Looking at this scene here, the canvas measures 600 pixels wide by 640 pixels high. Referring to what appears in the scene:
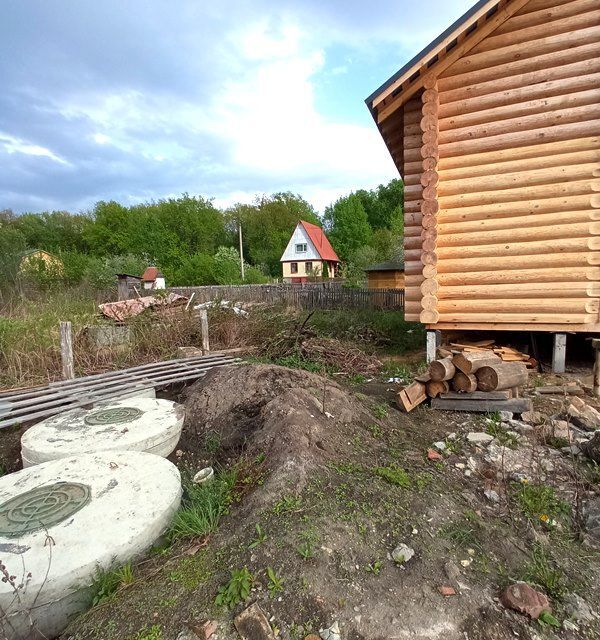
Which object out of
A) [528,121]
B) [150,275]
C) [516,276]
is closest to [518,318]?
[516,276]

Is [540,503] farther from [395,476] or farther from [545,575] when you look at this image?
[395,476]

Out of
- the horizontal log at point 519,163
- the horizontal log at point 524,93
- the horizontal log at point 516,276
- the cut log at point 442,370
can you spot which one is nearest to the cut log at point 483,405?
the cut log at point 442,370

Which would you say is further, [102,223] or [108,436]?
[102,223]

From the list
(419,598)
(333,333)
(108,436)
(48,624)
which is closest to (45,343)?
(108,436)

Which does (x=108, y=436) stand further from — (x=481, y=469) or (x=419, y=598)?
(x=481, y=469)

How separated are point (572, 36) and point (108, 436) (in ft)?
26.2

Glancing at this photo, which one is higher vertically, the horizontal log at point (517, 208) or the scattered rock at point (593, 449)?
the horizontal log at point (517, 208)

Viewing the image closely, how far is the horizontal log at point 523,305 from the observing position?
19.8ft

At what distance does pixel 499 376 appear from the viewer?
4.59 meters

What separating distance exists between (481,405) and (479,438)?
0.75m

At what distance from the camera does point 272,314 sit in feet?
30.4

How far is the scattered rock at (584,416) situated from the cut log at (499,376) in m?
0.61

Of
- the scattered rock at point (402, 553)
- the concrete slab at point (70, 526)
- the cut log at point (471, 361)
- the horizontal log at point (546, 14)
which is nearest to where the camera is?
the concrete slab at point (70, 526)

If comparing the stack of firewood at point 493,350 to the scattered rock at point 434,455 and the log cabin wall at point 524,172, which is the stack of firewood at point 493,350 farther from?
the scattered rock at point 434,455
